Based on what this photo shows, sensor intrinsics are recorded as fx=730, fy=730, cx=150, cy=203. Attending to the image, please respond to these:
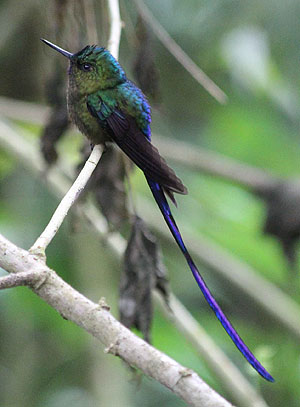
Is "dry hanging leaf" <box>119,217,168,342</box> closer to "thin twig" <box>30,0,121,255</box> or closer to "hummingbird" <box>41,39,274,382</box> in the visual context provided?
"hummingbird" <box>41,39,274,382</box>

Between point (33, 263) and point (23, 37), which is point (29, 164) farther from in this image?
point (33, 263)

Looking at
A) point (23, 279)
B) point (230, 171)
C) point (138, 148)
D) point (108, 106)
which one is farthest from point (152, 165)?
point (230, 171)

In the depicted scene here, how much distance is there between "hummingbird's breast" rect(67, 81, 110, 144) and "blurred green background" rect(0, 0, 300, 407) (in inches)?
52.3

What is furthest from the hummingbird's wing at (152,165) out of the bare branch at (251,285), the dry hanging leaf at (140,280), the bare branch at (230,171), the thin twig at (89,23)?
the bare branch at (251,285)

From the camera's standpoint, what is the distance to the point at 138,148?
215cm

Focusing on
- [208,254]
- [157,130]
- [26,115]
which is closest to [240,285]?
[208,254]

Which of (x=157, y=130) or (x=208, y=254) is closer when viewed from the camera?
(x=208, y=254)

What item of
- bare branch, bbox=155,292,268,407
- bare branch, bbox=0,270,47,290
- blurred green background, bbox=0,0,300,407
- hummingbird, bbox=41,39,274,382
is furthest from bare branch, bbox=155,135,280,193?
bare branch, bbox=0,270,47,290

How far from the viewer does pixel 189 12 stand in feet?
13.9

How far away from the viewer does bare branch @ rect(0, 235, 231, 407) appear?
1.56 meters

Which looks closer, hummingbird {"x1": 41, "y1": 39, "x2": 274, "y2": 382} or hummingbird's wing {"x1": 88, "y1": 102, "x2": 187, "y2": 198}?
hummingbird's wing {"x1": 88, "y1": 102, "x2": 187, "y2": 198}

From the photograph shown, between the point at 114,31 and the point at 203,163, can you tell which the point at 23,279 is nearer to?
the point at 114,31

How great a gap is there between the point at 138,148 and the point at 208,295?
1.59ft

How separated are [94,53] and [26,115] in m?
1.19
